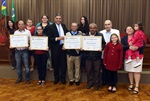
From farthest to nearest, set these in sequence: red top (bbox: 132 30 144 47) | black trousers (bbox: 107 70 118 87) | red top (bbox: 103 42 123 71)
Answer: black trousers (bbox: 107 70 118 87) → red top (bbox: 103 42 123 71) → red top (bbox: 132 30 144 47)

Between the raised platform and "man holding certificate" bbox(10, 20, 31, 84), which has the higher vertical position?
"man holding certificate" bbox(10, 20, 31, 84)

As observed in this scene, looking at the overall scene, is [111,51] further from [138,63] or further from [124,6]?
[124,6]

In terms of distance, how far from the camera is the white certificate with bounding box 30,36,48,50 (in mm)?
4359

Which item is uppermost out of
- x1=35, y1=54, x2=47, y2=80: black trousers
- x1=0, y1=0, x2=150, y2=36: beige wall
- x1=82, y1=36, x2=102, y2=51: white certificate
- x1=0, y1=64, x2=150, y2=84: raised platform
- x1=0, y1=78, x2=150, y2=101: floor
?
x1=0, y1=0, x2=150, y2=36: beige wall

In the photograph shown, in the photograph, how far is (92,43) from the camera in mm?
4094

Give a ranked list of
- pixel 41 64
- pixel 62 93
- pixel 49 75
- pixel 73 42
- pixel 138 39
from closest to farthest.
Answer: pixel 138 39
pixel 62 93
pixel 73 42
pixel 41 64
pixel 49 75

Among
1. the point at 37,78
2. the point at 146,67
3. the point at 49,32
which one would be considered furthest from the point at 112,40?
the point at 37,78

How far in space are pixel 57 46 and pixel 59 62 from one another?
38cm

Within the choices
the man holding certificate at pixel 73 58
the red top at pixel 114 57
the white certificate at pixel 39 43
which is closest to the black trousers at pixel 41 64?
the white certificate at pixel 39 43

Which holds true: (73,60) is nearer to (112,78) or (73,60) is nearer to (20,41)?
(112,78)

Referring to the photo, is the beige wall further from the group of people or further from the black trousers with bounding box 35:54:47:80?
the black trousers with bounding box 35:54:47:80

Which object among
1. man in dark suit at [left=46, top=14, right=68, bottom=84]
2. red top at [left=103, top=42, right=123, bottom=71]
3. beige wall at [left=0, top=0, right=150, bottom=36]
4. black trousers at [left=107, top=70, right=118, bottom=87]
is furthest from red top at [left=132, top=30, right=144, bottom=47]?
beige wall at [left=0, top=0, right=150, bottom=36]

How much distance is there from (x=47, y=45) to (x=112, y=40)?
140 cm

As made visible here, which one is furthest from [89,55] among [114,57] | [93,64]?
[114,57]
